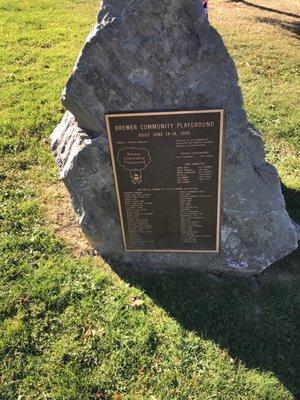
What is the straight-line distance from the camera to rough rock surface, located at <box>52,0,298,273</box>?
4133mm

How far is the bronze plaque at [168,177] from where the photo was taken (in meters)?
4.37

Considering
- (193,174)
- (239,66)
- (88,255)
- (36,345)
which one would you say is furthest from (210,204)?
(239,66)

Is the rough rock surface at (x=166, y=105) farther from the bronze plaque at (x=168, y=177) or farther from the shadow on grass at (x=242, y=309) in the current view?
the shadow on grass at (x=242, y=309)

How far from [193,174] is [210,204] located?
398mm

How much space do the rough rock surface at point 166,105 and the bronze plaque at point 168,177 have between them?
12 centimetres

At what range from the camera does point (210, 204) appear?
15.8 feet

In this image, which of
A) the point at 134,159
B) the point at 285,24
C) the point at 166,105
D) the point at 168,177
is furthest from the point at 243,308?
the point at 285,24

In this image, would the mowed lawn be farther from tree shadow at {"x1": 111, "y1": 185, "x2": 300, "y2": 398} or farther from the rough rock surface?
the rough rock surface

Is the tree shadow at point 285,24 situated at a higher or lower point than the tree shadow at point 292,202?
lower

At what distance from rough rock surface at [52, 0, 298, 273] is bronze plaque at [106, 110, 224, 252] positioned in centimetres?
12

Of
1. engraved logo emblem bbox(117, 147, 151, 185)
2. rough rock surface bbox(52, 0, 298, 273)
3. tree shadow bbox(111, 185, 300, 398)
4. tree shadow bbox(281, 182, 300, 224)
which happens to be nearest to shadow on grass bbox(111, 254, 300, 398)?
tree shadow bbox(111, 185, 300, 398)

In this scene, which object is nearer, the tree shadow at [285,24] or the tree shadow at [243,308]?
the tree shadow at [243,308]

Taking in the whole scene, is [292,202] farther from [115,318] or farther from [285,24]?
[285,24]

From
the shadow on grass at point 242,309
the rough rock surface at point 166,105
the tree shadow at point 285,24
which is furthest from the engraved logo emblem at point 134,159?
the tree shadow at point 285,24
